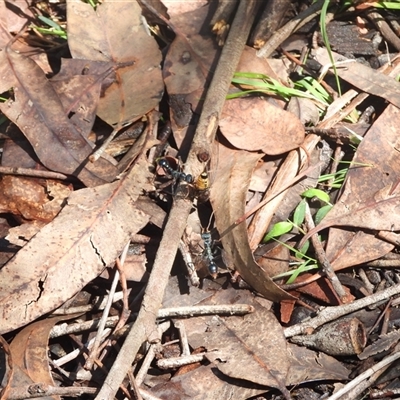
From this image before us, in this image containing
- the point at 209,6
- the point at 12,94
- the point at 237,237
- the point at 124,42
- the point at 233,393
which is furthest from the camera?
the point at 209,6

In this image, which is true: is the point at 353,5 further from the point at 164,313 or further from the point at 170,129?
the point at 164,313

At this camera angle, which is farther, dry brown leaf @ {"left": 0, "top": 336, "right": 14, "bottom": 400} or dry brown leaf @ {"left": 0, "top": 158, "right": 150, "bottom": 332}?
dry brown leaf @ {"left": 0, "top": 158, "right": 150, "bottom": 332}

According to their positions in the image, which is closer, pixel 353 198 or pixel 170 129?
pixel 353 198

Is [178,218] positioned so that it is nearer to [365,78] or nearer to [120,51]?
[120,51]

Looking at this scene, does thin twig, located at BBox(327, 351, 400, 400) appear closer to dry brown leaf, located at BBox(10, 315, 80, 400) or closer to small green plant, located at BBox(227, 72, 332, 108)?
dry brown leaf, located at BBox(10, 315, 80, 400)

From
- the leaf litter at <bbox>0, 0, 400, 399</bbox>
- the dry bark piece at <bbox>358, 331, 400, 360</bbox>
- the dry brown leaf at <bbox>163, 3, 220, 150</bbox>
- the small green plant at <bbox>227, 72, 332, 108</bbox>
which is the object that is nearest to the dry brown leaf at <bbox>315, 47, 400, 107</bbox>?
Answer: the leaf litter at <bbox>0, 0, 400, 399</bbox>

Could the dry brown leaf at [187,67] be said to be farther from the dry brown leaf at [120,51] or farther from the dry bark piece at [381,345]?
the dry bark piece at [381,345]

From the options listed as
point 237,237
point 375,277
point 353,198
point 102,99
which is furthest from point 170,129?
point 375,277

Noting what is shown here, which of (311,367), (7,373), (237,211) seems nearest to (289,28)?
(237,211)

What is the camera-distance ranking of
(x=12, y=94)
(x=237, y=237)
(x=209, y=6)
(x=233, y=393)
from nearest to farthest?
1. (x=233, y=393)
2. (x=237, y=237)
3. (x=12, y=94)
4. (x=209, y=6)
